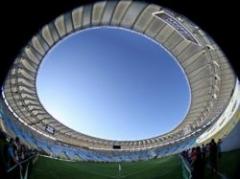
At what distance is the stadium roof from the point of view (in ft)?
111

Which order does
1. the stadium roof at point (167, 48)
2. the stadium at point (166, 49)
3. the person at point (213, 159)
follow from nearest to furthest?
the person at point (213, 159)
the stadium at point (166, 49)
the stadium roof at point (167, 48)

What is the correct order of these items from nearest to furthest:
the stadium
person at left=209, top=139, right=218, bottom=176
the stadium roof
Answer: person at left=209, top=139, right=218, bottom=176, the stadium, the stadium roof

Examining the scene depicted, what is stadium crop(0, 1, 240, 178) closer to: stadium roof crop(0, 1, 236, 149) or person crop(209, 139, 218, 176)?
stadium roof crop(0, 1, 236, 149)

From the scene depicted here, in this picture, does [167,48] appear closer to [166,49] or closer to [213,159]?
[166,49]

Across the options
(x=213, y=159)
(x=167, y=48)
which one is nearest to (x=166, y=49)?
(x=167, y=48)

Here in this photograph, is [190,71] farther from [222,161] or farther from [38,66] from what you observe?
[222,161]

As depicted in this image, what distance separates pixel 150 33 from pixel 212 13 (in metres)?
33.4

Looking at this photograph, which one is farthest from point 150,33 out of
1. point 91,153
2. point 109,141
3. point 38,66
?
point 109,141

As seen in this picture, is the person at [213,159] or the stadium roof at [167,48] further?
the stadium roof at [167,48]

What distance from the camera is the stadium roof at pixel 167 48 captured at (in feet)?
111

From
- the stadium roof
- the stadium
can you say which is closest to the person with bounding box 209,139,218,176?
the stadium

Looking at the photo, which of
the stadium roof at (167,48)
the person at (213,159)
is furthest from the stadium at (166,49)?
the person at (213,159)

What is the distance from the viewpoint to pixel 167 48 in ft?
140

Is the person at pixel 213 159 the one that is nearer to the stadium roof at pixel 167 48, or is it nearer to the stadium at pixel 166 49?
the stadium at pixel 166 49
